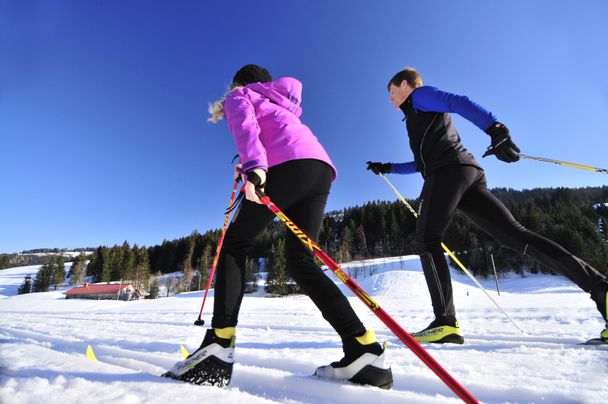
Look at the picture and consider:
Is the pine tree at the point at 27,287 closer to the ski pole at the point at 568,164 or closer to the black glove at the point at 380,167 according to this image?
the black glove at the point at 380,167

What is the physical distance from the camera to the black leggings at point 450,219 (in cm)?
262

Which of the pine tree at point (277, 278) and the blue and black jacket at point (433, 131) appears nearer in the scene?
the blue and black jacket at point (433, 131)

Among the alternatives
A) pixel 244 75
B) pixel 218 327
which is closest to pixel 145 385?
pixel 218 327

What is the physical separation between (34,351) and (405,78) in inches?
163

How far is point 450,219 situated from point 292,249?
164cm

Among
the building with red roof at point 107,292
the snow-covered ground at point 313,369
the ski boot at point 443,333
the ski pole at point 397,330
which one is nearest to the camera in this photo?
the ski pole at point 397,330

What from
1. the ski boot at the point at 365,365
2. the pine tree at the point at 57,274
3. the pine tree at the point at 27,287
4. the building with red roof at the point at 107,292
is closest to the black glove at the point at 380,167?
the ski boot at the point at 365,365

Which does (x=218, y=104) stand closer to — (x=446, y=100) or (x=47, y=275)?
(x=446, y=100)

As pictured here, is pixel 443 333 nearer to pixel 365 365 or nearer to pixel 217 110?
pixel 365 365

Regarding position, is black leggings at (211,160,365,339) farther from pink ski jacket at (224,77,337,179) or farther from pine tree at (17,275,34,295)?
pine tree at (17,275,34,295)

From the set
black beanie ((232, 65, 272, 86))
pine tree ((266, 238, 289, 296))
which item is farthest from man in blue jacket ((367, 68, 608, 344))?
pine tree ((266, 238, 289, 296))

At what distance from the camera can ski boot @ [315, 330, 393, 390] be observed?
5.19ft

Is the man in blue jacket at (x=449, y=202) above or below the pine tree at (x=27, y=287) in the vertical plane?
above

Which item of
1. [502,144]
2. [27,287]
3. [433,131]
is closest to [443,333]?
[502,144]
